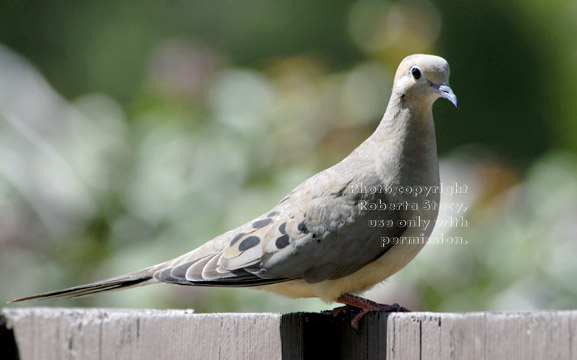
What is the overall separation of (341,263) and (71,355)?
0.96 metres

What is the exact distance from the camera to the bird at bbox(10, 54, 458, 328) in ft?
8.66

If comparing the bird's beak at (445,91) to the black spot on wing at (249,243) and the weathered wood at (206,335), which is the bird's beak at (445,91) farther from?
the weathered wood at (206,335)

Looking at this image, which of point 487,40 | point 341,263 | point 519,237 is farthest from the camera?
point 487,40

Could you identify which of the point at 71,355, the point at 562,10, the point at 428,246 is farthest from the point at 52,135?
the point at 562,10

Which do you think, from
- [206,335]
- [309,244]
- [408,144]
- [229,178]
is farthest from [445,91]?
[229,178]

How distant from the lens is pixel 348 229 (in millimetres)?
2674

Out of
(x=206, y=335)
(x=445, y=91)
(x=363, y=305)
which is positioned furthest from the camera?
(x=445, y=91)

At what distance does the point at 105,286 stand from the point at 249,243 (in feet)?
1.66

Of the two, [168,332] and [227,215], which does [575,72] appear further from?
[168,332]

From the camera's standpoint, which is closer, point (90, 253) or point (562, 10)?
point (90, 253)

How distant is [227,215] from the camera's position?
422cm

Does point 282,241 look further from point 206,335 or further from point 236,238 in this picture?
point 206,335

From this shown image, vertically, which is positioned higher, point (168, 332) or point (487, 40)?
point (487, 40)

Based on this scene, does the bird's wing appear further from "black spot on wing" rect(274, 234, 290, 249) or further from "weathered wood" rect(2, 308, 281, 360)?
"weathered wood" rect(2, 308, 281, 360)
